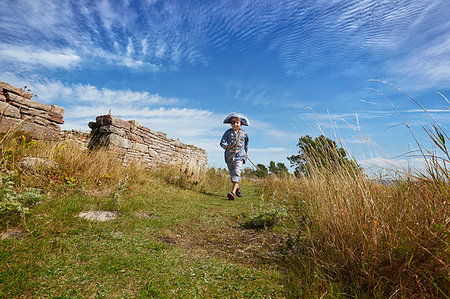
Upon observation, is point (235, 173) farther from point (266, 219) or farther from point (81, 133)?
point (81, 133)

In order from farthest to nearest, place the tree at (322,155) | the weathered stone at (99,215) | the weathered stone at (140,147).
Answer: the weathered stone at (140,147), the weathered stone at (99,215), the tree at (322,155)

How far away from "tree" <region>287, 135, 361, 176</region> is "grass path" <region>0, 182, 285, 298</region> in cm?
118

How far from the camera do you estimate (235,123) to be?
7.14 m

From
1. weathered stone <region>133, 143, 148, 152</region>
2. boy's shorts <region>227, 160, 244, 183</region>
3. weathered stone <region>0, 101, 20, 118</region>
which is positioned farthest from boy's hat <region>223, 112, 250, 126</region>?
weathered stone <region>0, 101, 20, 118</region>

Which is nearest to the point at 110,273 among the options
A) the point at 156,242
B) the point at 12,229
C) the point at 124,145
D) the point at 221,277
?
the point at 156,242

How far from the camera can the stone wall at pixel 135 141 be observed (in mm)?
7684

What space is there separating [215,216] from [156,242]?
1.76 metres

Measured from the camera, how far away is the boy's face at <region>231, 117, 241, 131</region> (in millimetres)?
7155

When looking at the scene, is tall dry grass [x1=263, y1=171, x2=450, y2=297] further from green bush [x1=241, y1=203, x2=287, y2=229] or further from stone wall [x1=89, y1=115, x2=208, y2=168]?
stone wall [x1=89, y1=115, x2=208, y2=168]

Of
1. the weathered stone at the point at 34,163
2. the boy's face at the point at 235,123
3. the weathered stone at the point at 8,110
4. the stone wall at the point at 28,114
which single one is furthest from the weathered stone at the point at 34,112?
the boy's face at the point at 235,123

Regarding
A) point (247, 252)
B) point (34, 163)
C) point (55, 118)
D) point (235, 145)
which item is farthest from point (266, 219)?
point (55, 118)

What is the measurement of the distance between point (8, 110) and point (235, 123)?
6374 millimetres

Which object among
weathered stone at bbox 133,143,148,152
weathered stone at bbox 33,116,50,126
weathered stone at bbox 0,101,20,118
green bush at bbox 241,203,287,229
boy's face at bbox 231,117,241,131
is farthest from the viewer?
weathered stone at bbox 133,143,148,152

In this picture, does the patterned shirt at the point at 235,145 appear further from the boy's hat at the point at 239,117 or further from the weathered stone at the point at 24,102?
the weathered stone at the point at 24,102
